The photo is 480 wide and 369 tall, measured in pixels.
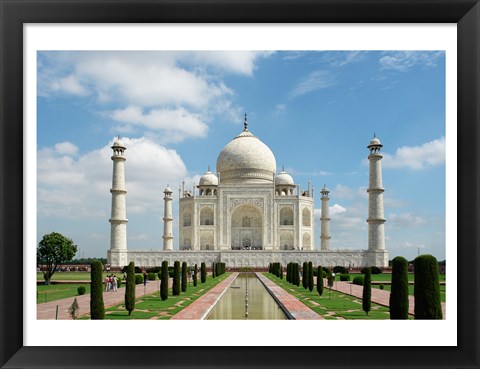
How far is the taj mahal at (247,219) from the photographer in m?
25.2

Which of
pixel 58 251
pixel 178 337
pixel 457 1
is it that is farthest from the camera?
pixel 58 251

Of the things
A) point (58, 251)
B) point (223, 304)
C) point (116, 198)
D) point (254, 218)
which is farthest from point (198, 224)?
point (223, 304)

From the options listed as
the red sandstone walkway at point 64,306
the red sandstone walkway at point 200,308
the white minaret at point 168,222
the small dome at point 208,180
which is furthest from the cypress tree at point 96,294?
the small dome at point 208,180

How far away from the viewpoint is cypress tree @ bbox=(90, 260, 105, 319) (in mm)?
7438

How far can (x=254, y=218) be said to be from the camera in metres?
31.7

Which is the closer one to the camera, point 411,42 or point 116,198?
point 411,42

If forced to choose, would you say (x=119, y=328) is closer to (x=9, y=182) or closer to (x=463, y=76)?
(x=9, y=182)

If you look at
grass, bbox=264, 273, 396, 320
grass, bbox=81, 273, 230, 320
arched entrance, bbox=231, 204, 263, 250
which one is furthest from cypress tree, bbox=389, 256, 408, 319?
arched entrance, bbox=231, 204, 263, 250

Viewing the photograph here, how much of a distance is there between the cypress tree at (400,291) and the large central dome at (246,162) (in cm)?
2512

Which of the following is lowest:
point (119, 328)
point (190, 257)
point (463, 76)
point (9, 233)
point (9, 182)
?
point (190, 257)

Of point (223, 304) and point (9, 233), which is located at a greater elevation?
point (9, 233)

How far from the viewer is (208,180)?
34.0 metres

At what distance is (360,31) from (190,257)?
72.0ft

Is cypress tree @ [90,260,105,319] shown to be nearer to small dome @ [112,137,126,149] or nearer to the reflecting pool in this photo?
the reflecting pool
